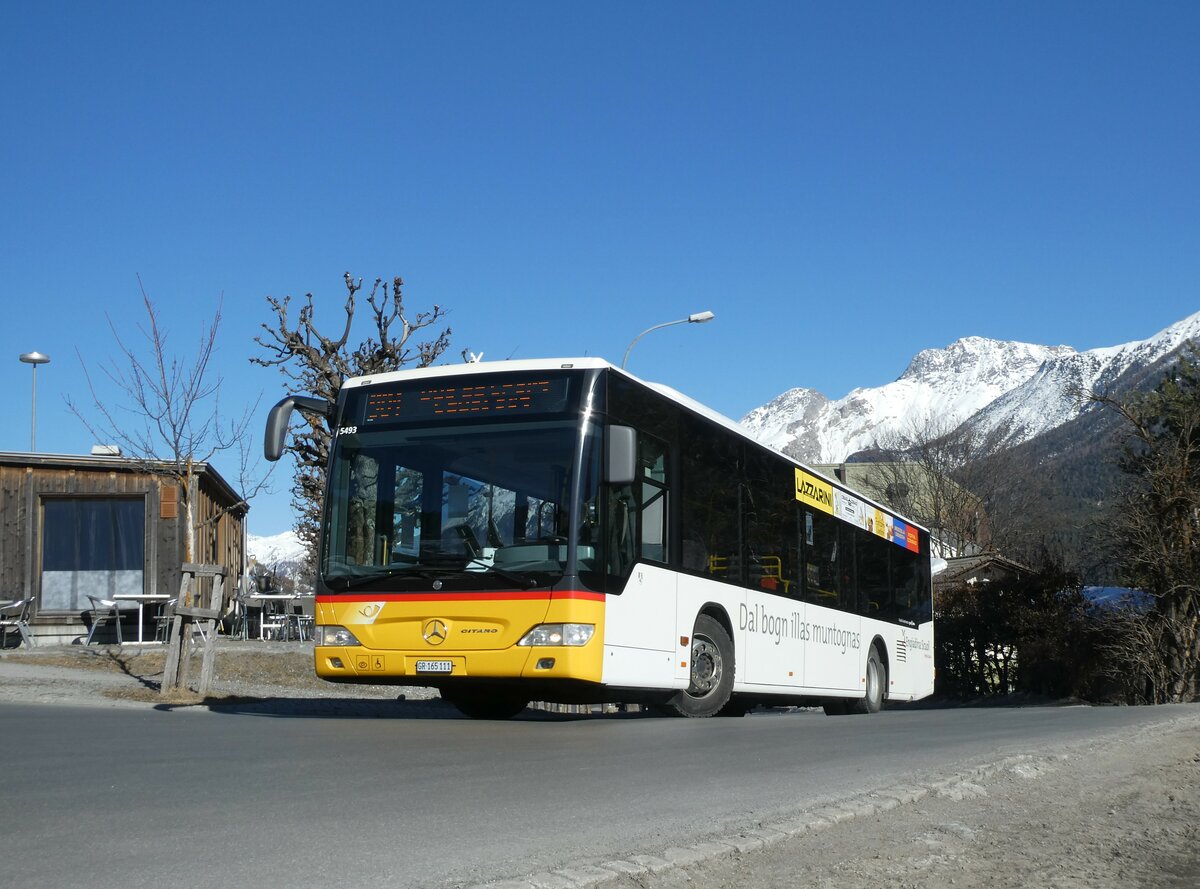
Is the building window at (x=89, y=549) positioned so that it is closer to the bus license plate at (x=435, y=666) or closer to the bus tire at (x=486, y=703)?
the bus tire at (x=486, y=703)

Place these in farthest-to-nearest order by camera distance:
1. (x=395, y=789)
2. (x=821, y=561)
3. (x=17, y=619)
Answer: (x=17, y=619), (x=821, y=561), (x=395, y=789)

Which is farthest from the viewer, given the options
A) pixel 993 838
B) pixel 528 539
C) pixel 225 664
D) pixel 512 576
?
pixel 225 664

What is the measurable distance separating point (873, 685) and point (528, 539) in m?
9.35

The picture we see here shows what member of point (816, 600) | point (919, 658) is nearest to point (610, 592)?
point (816, 600)

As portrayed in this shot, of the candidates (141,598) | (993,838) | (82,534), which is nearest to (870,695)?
(141,598)

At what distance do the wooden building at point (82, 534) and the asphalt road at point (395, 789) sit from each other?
1459 cm

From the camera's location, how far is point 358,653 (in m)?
12.0

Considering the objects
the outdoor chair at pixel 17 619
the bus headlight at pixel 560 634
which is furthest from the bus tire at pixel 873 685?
the outdoor chair at pixel 17 619

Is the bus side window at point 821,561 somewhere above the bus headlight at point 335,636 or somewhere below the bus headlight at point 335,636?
above

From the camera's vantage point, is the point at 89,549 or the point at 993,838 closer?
the point at 993,838

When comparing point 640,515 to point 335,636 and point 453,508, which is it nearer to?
point 453,508

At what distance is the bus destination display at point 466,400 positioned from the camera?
39.5 feet

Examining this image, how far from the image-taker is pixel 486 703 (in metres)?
14.6

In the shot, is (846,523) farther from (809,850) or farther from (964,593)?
(964,593)
